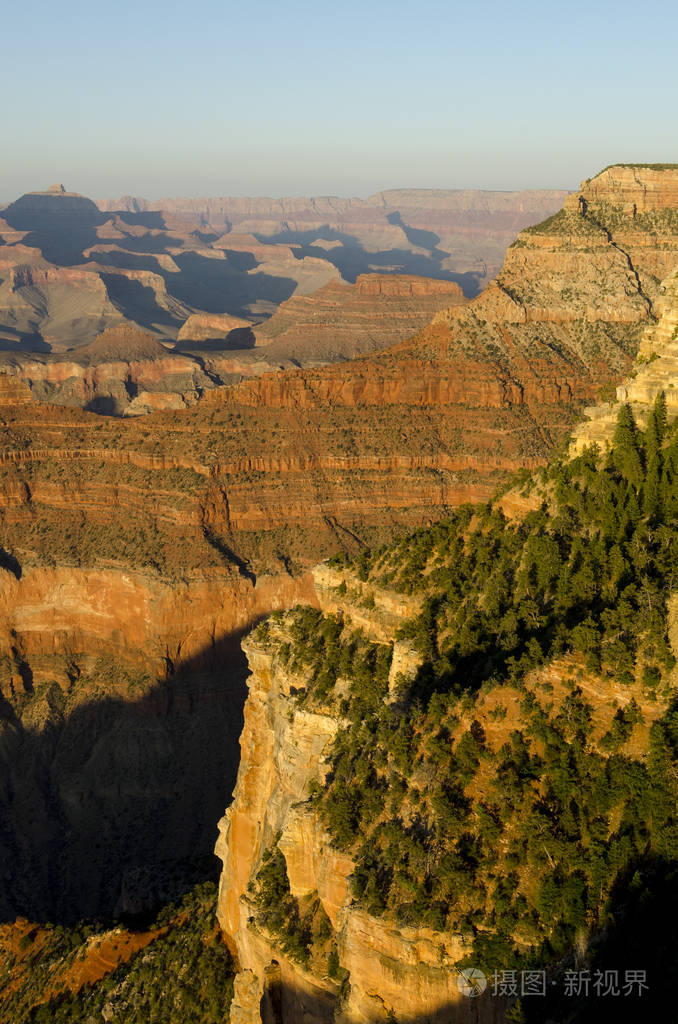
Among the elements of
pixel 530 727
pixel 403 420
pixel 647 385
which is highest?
pixel 647 385

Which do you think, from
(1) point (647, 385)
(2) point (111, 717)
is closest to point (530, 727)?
(1) point (647, 385)

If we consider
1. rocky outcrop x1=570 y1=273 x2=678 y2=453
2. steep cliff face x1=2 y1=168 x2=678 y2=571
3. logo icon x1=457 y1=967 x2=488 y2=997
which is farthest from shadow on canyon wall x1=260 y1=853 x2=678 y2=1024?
steep cliff face x1=2 y1=168 x2=678 y2=571

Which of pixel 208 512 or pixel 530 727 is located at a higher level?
pixel 530 727

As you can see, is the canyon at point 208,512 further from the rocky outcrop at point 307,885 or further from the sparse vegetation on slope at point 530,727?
the sparse vegetation on slope at point 530,727

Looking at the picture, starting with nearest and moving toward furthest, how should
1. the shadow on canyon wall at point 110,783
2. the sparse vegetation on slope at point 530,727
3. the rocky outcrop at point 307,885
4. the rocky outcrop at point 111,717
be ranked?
1. the sparse vegetation on slope at point 530,727
2. the rocky outcrop at point 307,885
3. the shadow on canyon wall at point 110,783
4. the rocky outcrop at point 111,717

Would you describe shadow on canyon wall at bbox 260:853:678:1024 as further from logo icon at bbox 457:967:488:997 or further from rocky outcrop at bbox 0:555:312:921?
rocky outcrop at bbox 0:555:312:921

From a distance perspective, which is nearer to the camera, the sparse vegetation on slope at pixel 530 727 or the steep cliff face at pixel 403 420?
the sparse vegetation on slope at pixel 530 727

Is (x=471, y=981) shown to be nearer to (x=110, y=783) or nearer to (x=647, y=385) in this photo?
(x=647, y=385)

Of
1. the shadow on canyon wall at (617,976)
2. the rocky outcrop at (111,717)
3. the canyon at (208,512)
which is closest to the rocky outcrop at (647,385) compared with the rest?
the shadow on canyon wall at (617,976)
